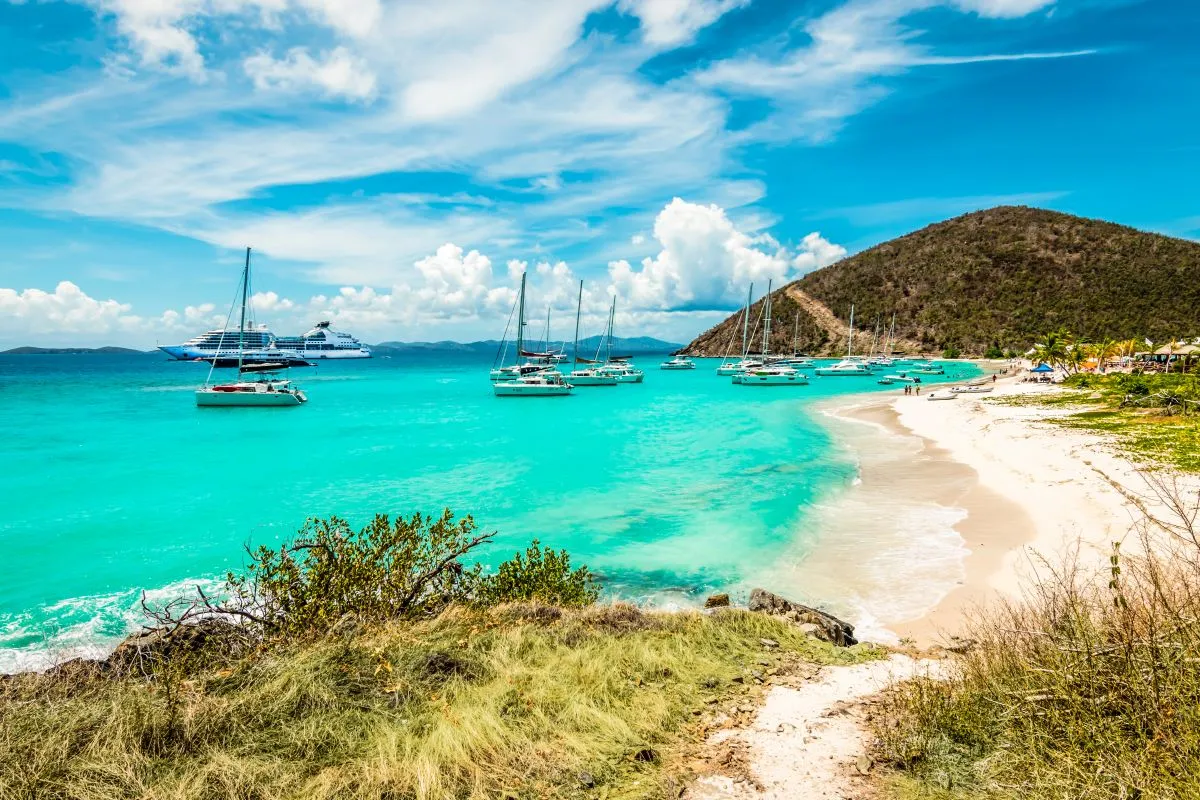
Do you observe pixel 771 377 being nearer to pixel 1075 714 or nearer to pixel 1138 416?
pixel 1138 416

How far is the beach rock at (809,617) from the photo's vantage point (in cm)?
925

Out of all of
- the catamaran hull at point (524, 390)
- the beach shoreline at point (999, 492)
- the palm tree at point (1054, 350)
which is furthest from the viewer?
the catamaran hull at point (524, 390)

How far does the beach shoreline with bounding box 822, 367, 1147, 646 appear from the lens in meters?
11.8

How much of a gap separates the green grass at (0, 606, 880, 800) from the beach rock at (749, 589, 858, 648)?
6.41ft

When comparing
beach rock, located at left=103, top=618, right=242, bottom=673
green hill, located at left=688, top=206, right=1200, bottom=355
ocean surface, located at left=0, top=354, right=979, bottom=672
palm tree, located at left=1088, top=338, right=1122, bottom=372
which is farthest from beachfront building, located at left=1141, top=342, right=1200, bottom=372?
beach rock, located at left=103, top=618, right=242, bottom=673

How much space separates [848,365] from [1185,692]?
101 meters

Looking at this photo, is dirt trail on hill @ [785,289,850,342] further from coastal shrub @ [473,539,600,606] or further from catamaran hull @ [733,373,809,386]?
coastal shrub @ [473,539,600,606]

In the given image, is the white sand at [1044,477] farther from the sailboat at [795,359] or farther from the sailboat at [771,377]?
the sailboat at [795,359]

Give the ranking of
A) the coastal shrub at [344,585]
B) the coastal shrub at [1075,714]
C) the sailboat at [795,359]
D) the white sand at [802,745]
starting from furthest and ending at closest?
1. the sailboat at [795,359]
2. the coastal shrub at [344,585]
3. the white sand at [802,745]
4. the coastal shrub at [1075,714]

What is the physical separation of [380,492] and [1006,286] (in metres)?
136

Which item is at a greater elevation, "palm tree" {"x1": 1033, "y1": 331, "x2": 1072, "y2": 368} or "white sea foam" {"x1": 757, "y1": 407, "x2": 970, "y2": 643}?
"palm tree" {"x1": 1033, "y1": 331, "x2": 1072, "y2": 368}

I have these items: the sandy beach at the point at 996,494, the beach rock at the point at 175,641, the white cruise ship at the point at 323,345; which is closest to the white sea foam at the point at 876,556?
the sandy beach at the point at 996,494

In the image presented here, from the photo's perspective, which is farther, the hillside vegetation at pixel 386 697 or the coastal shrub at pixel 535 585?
the coastal shrub at pixel 535 585

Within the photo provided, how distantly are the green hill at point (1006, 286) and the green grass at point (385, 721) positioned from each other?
121977 mm
